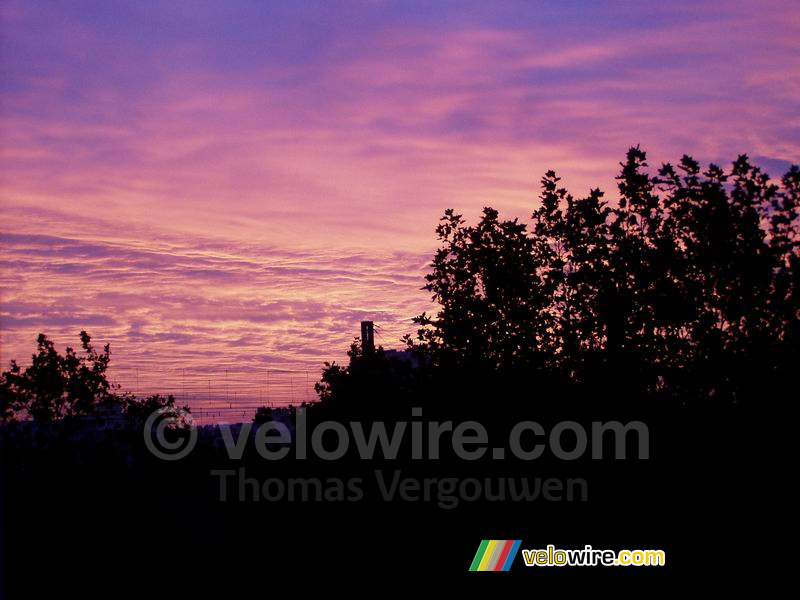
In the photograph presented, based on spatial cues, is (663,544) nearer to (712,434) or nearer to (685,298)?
(712,434)

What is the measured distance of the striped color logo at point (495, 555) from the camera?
11.6 meters

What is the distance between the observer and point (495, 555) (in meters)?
11.7

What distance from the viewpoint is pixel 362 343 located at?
18.9m

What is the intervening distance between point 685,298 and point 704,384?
136 centimetres

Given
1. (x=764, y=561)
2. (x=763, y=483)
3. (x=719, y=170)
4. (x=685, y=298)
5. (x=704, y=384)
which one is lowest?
(x=764, y=561)

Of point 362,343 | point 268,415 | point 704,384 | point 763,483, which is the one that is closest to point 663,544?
point 763,483

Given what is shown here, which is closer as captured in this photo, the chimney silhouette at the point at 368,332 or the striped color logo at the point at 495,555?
the striped color logo at the point at 495,555
